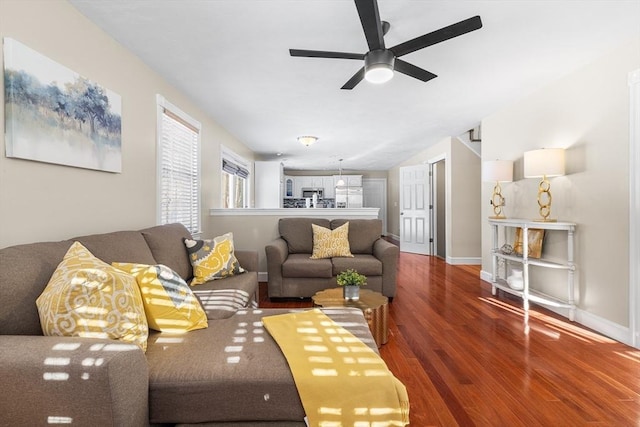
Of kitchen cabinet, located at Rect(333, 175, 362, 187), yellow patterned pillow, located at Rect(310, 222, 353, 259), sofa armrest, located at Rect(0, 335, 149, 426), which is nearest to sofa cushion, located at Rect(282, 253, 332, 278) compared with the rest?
yellow patterned pillow, located at Rect(310, 222, 353, 259)

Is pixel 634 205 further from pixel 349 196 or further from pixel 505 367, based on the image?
pixel 349 196

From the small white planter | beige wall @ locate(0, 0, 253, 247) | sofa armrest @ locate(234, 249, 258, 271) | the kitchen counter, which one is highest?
beige wall @ locate(0, 0, 253, 247)

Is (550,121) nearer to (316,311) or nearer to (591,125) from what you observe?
(591,125)

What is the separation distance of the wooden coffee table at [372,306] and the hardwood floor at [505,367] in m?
0.15

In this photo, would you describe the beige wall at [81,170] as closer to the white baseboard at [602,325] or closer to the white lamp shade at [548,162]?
the white lamp shade at [548,162]

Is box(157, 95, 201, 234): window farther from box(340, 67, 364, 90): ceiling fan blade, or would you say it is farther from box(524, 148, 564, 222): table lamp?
box(524, 148, 564, 222): table lamp

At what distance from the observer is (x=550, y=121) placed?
3.37m

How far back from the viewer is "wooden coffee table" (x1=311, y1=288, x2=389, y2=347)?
2359 millimetres

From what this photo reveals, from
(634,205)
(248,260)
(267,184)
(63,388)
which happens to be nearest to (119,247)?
(63,388)

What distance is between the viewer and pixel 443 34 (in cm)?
191

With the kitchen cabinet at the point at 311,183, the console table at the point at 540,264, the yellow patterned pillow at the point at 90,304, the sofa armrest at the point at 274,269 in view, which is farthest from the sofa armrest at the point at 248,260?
the kitchen cabinet at the point at 311,183

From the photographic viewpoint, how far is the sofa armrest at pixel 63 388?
0.99 metres

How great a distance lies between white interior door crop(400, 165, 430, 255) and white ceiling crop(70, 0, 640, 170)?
8.67 feet

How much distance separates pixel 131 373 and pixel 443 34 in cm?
232
